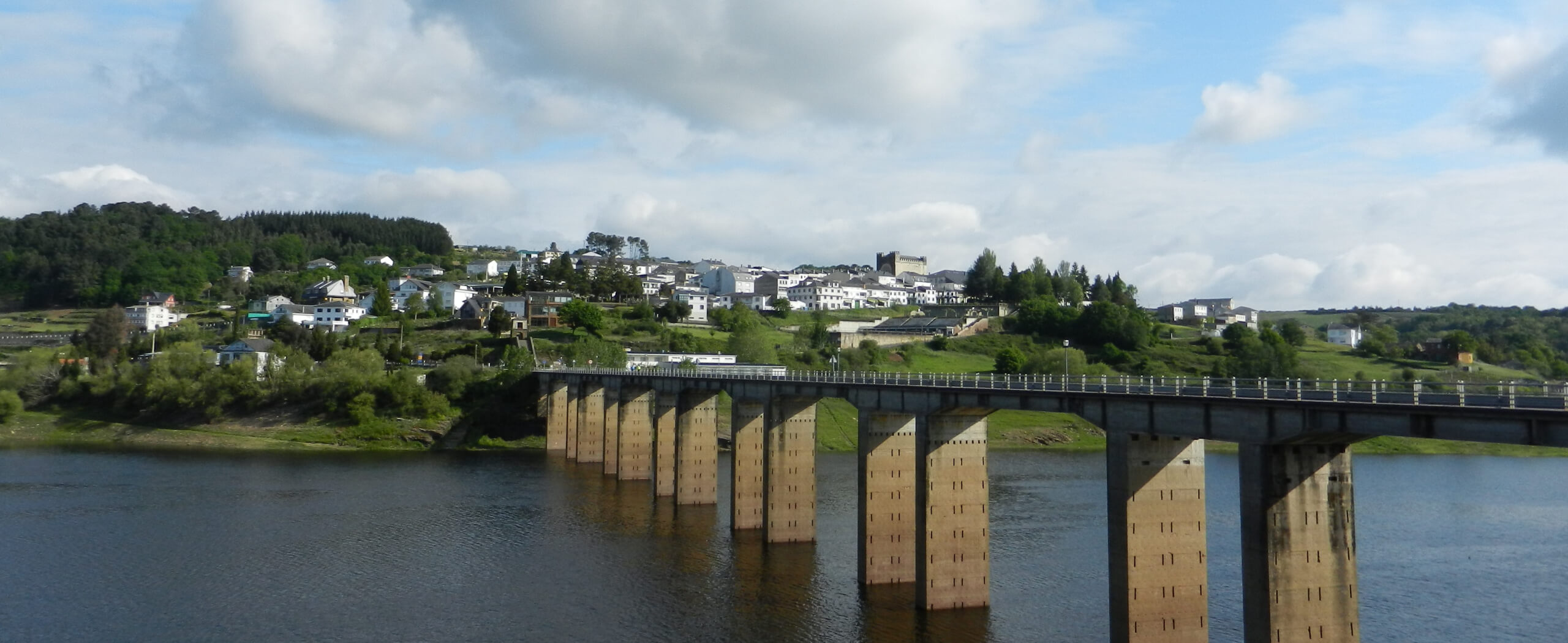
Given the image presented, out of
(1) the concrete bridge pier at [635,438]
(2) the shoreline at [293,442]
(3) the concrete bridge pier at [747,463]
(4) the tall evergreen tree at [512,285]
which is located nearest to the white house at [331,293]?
(4) the tall evergreen tree at [512,285]

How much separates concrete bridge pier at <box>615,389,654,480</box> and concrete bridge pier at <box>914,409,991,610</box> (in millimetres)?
45087

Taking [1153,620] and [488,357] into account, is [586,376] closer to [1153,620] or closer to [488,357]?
[488,357]

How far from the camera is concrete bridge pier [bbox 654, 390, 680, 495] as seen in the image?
254 feet

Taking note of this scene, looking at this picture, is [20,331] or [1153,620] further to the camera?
[20,331]

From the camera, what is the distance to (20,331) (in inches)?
6663

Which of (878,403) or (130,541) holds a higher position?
(878,403)

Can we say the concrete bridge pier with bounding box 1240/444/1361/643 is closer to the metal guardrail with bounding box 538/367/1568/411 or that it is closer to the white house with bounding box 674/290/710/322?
the metal guardrail with bounding box 538/367/1568/411

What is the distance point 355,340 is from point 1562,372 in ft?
546

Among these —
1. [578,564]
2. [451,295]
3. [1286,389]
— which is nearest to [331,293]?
[451,295]

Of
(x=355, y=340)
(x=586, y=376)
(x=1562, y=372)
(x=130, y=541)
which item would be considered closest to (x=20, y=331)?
(x=355, y=340)

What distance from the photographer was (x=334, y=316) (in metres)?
176

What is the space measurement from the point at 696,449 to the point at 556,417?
42518 millimetres

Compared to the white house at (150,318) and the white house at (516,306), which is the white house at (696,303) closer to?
the white house at (516,306)

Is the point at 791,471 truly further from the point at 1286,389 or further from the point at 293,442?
the point at 293,442
